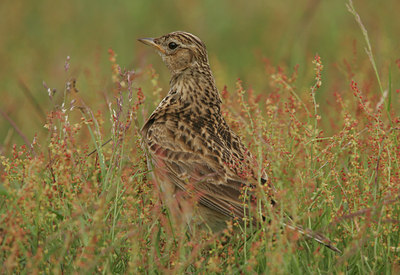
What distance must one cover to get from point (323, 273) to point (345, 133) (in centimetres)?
87

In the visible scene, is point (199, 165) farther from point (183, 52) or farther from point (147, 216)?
point (183, 52)

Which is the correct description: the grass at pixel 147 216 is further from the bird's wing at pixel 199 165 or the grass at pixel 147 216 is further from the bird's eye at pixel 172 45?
the bird's eye at pixel 172 45

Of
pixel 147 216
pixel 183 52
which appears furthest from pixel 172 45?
pixel 147 216

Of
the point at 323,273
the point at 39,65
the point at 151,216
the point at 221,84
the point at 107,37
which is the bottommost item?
the point at 323,273


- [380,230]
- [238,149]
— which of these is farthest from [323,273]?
[238,149]

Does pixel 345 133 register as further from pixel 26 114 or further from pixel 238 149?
pixel 26 114

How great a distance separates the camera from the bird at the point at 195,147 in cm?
513

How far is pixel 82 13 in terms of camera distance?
14109mm

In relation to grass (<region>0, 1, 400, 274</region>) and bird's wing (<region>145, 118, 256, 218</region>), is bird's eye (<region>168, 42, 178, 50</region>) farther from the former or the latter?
grass (<region>0, 1, 400, 274</region>)

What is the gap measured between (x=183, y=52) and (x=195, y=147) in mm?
1309

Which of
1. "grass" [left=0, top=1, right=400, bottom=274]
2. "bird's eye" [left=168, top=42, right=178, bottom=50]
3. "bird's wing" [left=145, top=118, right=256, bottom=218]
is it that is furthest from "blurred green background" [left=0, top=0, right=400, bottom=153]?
"grass" [left=0, top=1, right=400, bottom=274]

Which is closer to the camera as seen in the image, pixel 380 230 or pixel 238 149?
pixel 380 230

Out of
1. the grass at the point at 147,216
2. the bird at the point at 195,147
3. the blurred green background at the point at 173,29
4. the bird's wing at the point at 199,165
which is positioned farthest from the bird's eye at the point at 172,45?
the blurred green background at the point at 173,29

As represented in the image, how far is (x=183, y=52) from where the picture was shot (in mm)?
6672
